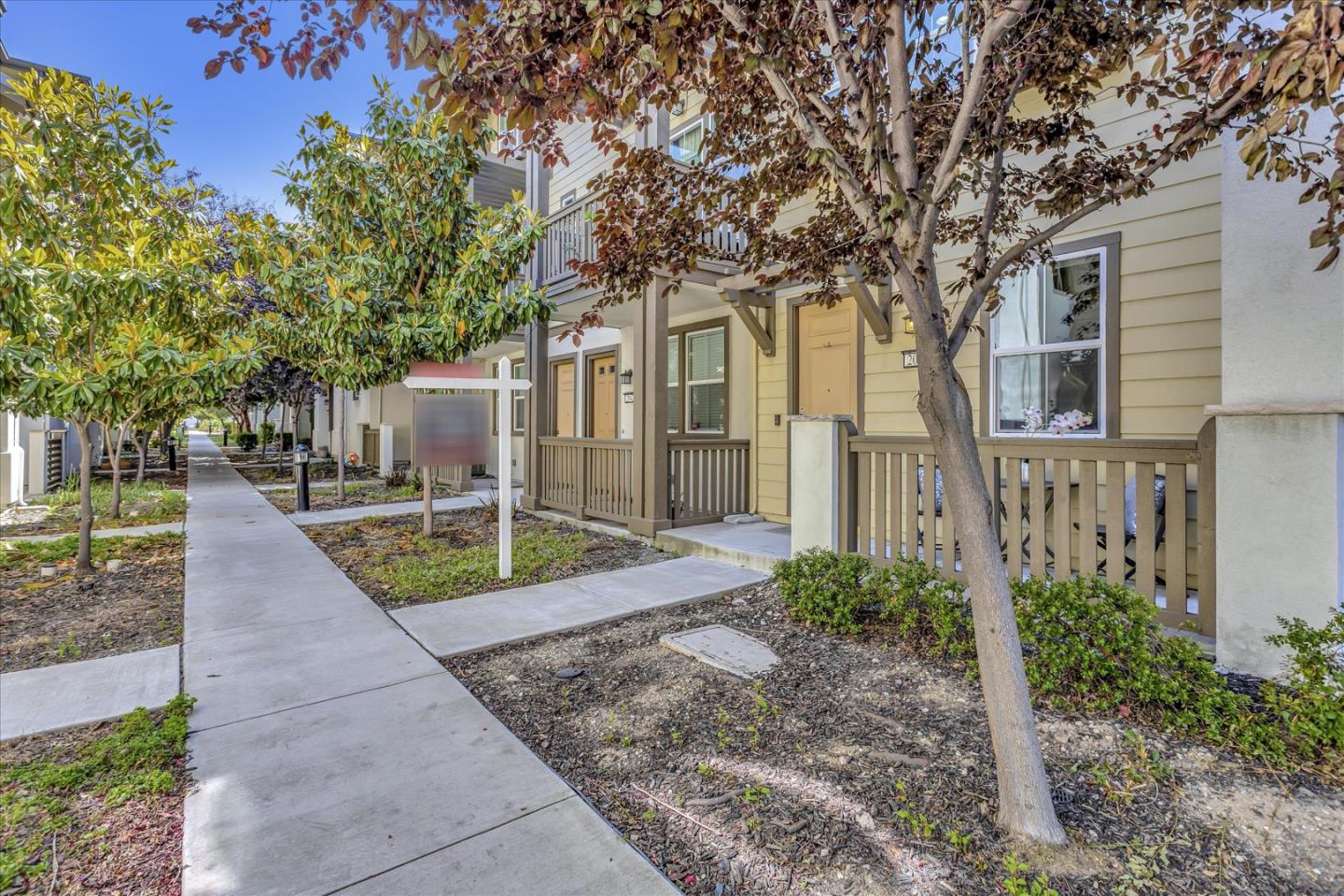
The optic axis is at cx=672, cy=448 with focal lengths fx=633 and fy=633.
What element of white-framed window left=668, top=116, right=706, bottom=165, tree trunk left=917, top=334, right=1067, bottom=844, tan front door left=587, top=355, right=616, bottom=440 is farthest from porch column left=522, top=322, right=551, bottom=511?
tree trunk left=917, top=334, right=1067, bottom=844

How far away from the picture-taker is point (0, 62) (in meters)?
9.29

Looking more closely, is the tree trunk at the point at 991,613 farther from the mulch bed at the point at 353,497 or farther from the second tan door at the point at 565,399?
the second tan door at the point at 565,399

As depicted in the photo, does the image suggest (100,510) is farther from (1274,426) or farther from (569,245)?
(1274,426)

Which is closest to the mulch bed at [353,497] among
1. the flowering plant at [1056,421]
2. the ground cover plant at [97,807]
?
the ground cover plant at [97,807]

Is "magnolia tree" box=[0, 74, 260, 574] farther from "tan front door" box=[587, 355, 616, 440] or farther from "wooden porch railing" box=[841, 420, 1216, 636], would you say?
"wooden porch railing" box=[841, 420, 1216, 636]

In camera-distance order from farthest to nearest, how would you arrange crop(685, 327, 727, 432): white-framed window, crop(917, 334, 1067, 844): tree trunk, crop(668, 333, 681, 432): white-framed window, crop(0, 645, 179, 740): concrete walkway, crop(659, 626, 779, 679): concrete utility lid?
crop(668, 333, 681, 432): white-framed window < crop(685, 327, 727, 432): white-framed window < crop(659, 626, 779, 679): concrete utility lid < crop(0, 645, 179, 740): concrete walkway < crop(917, 334, 1067, 844): tree trunk

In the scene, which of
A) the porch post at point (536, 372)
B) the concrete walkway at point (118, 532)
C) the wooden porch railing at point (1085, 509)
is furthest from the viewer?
the porch post at point (536, 372)

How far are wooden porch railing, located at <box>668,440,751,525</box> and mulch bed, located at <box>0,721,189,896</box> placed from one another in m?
4.81

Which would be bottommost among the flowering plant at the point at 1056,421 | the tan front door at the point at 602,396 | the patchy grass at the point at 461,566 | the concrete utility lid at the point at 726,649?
the concrete utility lid at the point at 726,649

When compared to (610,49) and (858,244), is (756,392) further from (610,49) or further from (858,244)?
(610,49)

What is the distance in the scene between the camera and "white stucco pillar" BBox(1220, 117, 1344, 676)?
2666mm

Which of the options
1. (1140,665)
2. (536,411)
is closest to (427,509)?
(536,411)

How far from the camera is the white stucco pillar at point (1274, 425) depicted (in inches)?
105

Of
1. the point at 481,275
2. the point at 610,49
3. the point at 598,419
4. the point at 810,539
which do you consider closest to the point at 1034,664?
the point at 810,539
